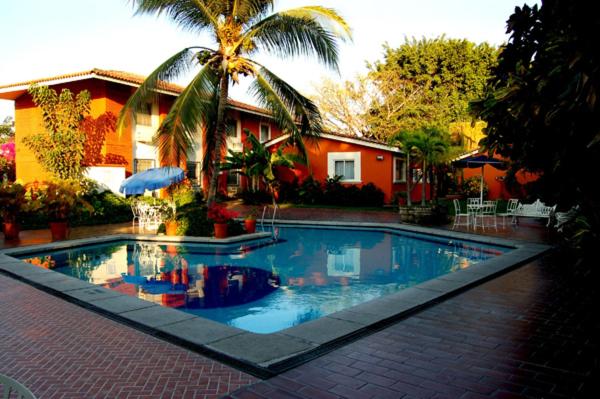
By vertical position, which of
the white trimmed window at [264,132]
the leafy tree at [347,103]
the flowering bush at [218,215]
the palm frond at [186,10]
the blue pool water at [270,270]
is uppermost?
the leafy tree at [347,103]

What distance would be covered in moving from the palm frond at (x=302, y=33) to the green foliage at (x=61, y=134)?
934 centimetres

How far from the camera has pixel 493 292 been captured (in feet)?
23.3

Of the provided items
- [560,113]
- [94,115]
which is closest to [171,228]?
[94,115]

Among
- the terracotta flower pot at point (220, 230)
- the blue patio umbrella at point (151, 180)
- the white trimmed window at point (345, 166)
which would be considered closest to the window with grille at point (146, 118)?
the blue patio umbrella at point (151, 180)

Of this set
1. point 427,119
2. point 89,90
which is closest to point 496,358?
point 89,90

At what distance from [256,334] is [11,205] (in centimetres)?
1112

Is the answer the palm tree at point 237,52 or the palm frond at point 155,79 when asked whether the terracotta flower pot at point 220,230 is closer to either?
the palm tree at point 237,52

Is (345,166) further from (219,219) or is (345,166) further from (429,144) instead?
(219,219)

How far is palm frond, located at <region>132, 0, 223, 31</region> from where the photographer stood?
42.0 feet

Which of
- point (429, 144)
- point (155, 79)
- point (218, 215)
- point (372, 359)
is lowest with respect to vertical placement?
point (372, 359)

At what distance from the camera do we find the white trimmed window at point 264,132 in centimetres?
2980

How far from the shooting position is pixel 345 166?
24.8 meters

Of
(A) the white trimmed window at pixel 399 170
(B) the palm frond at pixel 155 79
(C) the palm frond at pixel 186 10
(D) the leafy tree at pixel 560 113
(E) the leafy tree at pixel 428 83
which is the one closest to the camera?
(D) the leafy tree at pixel 560 113

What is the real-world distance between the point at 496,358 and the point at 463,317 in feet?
4.50
